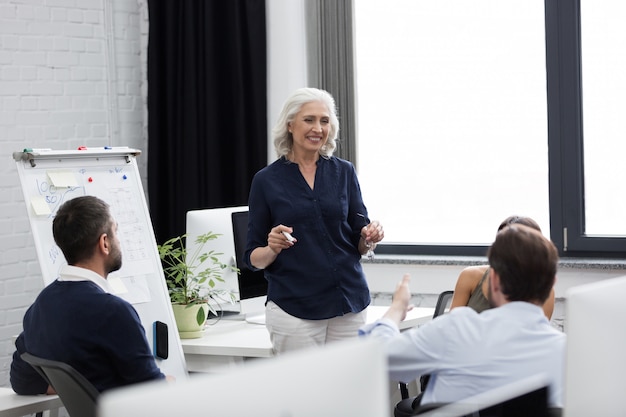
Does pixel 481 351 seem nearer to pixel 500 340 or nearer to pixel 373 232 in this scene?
pixel 500 340

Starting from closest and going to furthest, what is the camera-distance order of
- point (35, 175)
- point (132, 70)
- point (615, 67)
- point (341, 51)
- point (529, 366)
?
point (529, 366)
point (35, 175)
point (615, 67)
point (341, 51)
point (132, 70)

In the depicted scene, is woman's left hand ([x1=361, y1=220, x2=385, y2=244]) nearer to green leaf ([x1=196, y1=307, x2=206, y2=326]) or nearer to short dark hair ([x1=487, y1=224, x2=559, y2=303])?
green leaf ([x1=196, y1=307, x2=206, y2=326])

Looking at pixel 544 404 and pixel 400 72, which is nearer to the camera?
pixel 544 404

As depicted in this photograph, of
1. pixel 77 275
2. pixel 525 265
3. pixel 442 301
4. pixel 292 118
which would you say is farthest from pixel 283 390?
pixel 442 301

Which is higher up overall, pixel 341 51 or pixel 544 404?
pixel 341 51

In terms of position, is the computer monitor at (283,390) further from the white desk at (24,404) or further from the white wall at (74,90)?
the white wall at (74,90)

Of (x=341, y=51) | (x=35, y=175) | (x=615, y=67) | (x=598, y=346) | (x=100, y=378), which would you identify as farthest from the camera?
(x=341, y=51)

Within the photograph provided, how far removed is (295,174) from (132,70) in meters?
2.33

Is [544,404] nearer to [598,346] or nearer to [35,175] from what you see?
[598,346]

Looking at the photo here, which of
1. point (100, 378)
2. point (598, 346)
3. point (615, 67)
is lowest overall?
point (100, 378)

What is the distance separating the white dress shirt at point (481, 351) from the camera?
1.92 m

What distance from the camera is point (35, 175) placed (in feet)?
11.0

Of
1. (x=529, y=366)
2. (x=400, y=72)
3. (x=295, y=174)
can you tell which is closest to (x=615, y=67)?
(x=400, y=72)

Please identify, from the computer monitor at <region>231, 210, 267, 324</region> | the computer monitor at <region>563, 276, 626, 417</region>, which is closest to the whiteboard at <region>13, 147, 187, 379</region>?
the computer monitor at <region>231, 210, 267, 324</region>
